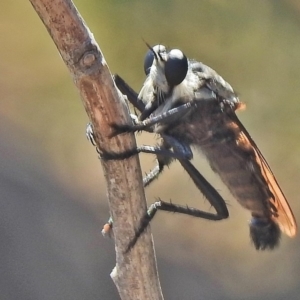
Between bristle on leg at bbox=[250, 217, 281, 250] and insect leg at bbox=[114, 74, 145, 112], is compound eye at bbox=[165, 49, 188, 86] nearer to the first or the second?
insect leg at bbox=[114, 74, 145, 112]

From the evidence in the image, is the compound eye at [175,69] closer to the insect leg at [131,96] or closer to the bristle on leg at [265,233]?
the insect leg at [131,96]

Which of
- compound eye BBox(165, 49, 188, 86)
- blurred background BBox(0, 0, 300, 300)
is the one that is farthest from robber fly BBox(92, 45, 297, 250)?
blurred background BBox(0, 0, 300, 300)

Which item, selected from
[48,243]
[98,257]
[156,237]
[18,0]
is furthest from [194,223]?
[18,0]

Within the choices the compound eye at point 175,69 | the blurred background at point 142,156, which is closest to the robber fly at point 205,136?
the compound eye at point 175,69

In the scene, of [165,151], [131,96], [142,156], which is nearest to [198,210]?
[165,151]

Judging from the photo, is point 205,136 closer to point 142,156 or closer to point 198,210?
point 198,210

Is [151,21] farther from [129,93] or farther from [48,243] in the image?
[129,93]
